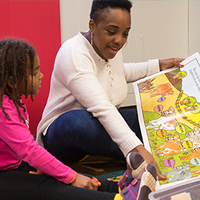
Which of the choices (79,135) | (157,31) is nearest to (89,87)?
(79,135)

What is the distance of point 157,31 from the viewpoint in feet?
6.86

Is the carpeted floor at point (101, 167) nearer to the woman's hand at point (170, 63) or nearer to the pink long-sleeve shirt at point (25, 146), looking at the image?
the pink long-sleeve shirt at point (25, 146)

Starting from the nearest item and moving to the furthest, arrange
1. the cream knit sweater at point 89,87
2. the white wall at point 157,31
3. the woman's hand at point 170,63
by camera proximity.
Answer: the cream knit sweater at point 89,87 < the woman's hand at point 170,63 < the white wall at point 157,31

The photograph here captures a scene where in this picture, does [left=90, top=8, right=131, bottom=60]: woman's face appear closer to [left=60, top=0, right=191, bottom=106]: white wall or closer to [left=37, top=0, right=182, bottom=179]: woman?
[left=37, top=0, right=182, bottom=179]: woman

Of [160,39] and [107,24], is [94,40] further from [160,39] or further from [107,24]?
[160,39]

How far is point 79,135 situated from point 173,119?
330mm

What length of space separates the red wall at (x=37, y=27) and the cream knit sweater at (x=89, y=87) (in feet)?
1.83

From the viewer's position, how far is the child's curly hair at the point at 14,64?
0.71m

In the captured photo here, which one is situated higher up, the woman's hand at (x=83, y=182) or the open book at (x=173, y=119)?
the open book at (x=173, y=119)

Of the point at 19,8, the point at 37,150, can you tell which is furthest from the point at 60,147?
the point at 19,8

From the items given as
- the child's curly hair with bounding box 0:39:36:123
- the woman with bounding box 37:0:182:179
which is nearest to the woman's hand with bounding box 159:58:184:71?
the woman with bounding box 37:0:182:179

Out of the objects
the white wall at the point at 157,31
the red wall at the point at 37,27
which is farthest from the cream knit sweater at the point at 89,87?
the white wall at the point at 157,31

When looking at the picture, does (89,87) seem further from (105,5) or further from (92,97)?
(105,5)

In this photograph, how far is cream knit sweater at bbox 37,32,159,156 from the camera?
2.58 ft
